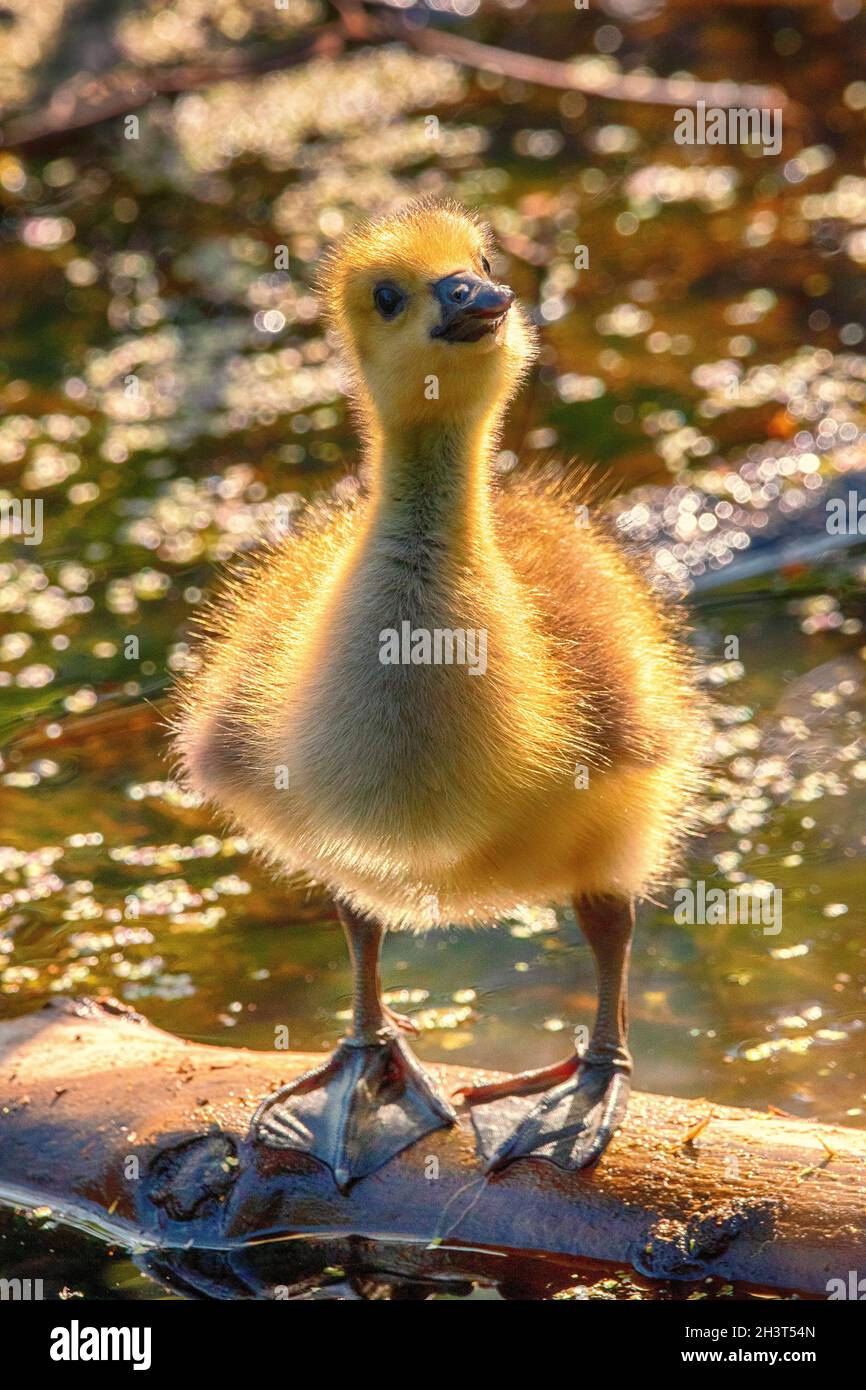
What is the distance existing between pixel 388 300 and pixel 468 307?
0.25 metres

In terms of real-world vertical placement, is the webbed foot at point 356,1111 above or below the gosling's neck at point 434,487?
below

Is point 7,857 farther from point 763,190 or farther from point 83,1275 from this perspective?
point 763,190

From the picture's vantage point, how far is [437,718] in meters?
3.62

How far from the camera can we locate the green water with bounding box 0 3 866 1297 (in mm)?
4766

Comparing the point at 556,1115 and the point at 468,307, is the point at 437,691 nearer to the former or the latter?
the point at 468,307

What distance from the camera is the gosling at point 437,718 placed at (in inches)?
143

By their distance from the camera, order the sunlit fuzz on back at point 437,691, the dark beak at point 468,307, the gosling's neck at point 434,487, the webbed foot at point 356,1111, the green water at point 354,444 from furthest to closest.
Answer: the green water at point 354,444
the webbed foot at point 356,1111
the gosling's neck at point 434,487
the sunlit fuzz on back at point 437,691
the dark beak at point 468,307

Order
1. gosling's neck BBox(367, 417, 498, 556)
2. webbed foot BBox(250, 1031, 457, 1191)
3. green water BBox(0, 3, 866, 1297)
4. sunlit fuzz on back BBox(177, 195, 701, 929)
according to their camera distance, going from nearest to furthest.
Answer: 1. sunlit fuzz on back BBox(177, 195, 701, 929)
2. gosling's neck BBox(367, 417, 498, 556)
3. webbed foot BBox(250, 1031, 457, 1191)
4. green water BBox(0, 3, 866, 1297)

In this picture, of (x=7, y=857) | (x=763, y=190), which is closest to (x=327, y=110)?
(x=763, y=190)

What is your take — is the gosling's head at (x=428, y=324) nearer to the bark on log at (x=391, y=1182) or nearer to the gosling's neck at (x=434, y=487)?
the gosling's neck at (x=434, y=487)

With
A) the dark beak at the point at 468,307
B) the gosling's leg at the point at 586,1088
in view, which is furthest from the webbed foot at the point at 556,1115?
the dark beak at the point at 468,307

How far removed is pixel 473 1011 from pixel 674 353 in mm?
3887

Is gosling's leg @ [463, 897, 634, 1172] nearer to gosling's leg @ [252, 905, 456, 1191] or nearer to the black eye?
gosling's leg @ [252, 905, 456, 1191]

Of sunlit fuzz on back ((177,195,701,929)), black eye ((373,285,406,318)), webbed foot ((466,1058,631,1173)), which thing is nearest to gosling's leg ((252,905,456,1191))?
webbed foot ((466,1058,631,1173))
